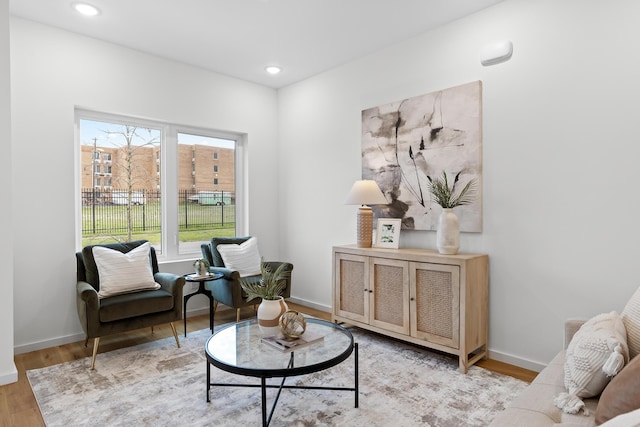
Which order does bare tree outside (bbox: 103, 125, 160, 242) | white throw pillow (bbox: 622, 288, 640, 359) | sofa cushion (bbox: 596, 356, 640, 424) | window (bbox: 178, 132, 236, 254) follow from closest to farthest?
sofa cushion (bbox: 596, 356, 640, 424) → white throw pillow (bbox: 622, 288, 640, 359) → bare tree outside (bbox: 103, 125, 160, 242) → window (bbox: 178, 132, 236, 254)

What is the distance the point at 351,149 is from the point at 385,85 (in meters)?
0.74

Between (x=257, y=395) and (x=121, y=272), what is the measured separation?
1639mm

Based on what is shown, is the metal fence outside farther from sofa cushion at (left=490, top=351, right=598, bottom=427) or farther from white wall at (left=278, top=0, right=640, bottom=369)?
sofa cushion at (left=490, top=351, right=598, bottom=427)

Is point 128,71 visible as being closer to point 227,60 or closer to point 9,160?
point 227,60

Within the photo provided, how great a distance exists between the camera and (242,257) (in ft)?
13.6

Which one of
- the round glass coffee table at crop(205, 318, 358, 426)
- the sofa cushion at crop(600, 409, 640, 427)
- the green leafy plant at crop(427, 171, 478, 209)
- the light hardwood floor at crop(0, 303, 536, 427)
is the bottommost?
the light hardwood floor at crop(0, 303, 536, 427)

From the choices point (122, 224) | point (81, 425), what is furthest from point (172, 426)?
point (122, 224)

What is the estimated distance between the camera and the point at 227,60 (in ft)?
13.6

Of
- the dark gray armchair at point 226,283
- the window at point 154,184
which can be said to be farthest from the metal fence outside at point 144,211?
the dark gray armchair at point 226,283

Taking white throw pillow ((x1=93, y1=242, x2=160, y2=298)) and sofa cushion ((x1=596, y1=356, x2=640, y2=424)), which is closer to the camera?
sofa cushion ((x1=596, y1=356, x2=640, y2=424))

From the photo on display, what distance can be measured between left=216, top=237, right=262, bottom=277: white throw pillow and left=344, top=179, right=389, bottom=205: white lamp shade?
4.27 ft

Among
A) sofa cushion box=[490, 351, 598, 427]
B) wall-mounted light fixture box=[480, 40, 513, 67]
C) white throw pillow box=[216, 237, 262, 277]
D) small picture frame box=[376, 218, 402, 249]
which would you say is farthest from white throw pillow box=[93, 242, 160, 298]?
wall-mounted light fixture box=[480, 40, 513, 67]

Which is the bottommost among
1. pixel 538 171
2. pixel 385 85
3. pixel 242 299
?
pixel 242 299

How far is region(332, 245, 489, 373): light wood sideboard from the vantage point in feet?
9.21
